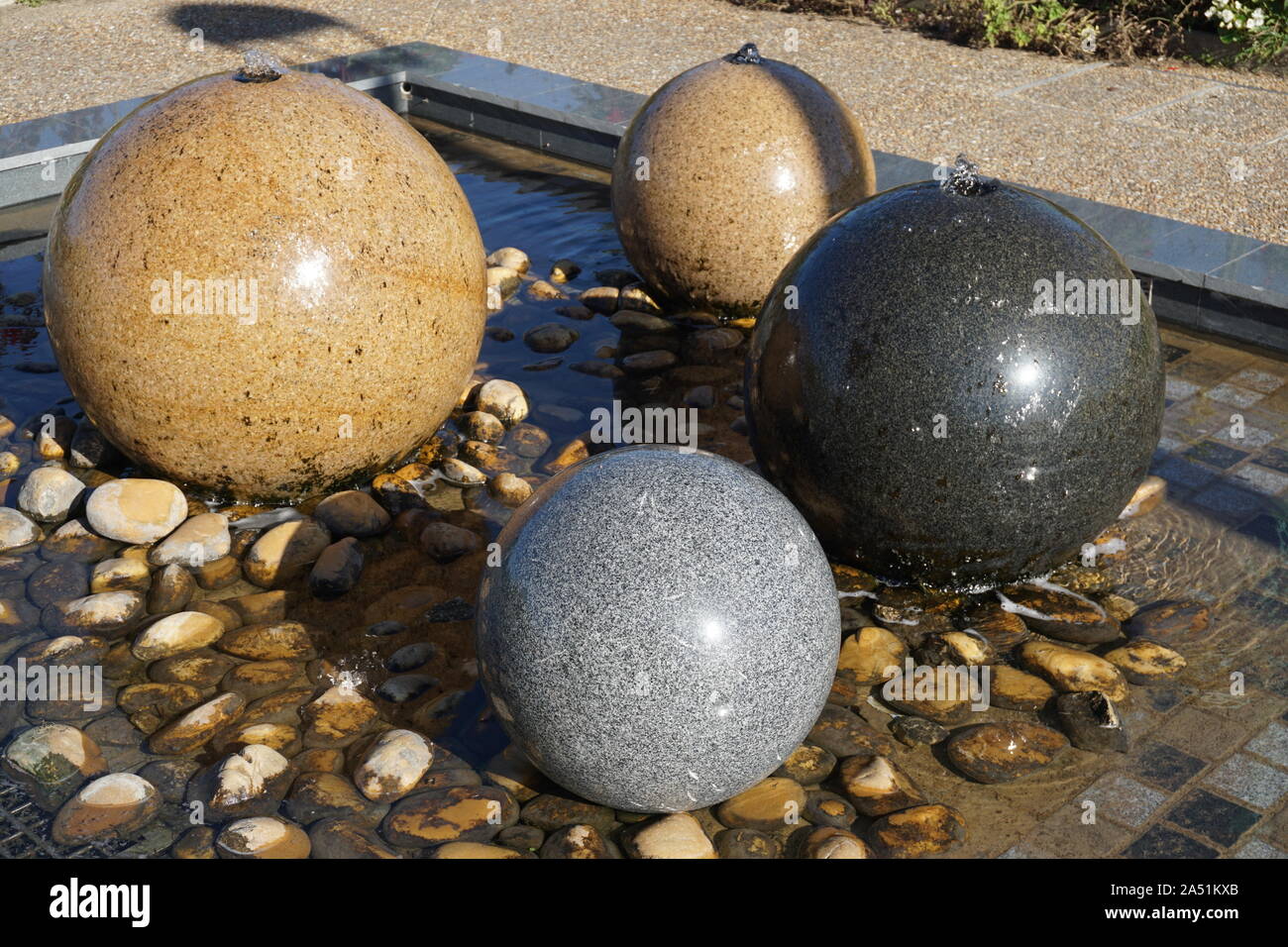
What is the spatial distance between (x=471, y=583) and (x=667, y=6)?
1250 centimetres

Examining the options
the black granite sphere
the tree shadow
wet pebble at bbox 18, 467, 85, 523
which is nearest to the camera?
the black granite sphere

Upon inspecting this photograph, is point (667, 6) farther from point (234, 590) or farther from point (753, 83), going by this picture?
point (234, 590)

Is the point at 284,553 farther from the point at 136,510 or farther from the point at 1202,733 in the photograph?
the point at 1202,733

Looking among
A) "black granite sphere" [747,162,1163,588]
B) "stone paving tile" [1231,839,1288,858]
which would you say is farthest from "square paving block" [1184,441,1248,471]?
"stone paving tile" [1231,839,1288,858]

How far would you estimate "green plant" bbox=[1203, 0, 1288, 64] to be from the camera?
557 inches

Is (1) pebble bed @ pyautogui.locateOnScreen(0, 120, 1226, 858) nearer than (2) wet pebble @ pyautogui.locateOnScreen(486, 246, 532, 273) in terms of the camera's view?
Yes

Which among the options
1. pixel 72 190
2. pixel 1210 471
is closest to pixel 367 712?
pixel 72 190

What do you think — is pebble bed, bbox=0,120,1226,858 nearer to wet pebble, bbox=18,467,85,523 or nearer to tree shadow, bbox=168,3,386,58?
wet pebble, bbox=18,467,85,523

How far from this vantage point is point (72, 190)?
260 inches

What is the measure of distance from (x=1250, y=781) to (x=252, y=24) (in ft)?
48.7

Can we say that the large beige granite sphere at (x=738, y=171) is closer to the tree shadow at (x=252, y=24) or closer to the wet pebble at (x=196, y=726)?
the wet pebble at (x=196, y=726)

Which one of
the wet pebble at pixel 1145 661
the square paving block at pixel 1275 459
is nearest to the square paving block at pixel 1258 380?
the square paving block at pixel 1275 459

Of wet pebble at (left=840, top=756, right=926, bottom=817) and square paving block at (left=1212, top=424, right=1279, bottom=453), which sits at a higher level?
square paving block at (left=1212, top=424, right=1279, bottom=453)

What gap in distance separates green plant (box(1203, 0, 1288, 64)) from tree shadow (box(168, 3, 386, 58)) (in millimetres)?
9227
